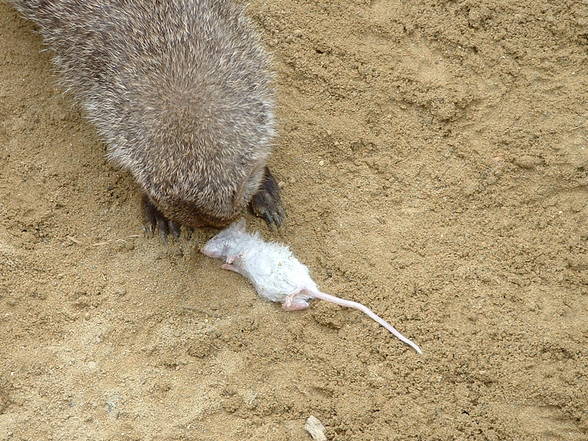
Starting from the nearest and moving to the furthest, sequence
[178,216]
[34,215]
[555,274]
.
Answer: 1. [178,216]
2. [555,274]
3. [34,215]

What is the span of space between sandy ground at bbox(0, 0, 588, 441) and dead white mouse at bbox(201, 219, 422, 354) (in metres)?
0.07

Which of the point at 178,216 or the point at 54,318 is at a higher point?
the point at 178,216

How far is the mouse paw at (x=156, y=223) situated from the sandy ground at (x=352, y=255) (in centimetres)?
6

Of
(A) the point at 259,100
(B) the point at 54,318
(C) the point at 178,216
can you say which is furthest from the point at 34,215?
(A) the point at 259,100

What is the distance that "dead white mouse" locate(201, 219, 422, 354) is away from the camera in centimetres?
416

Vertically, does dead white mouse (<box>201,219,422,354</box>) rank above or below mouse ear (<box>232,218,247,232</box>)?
below

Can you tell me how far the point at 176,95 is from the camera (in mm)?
3871

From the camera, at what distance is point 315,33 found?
473 centimetres

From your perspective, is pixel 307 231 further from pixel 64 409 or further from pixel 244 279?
pixel 64 409

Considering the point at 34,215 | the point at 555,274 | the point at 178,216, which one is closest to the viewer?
the point at 178,216

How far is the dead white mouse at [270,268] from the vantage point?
4156mm

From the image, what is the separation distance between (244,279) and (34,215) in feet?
4.07

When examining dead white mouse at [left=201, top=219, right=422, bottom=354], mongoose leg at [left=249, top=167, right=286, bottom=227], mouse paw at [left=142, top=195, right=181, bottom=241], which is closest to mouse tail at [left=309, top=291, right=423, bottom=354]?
dead white mouse at [left=201, top=219, right=422, bottom=354]

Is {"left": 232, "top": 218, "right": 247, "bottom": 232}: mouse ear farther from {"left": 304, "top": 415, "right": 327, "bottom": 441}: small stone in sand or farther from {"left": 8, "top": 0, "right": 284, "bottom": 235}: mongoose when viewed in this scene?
{"left": 304, "top": 415, "right": 327, "bottom": 441}: small stone in sand
